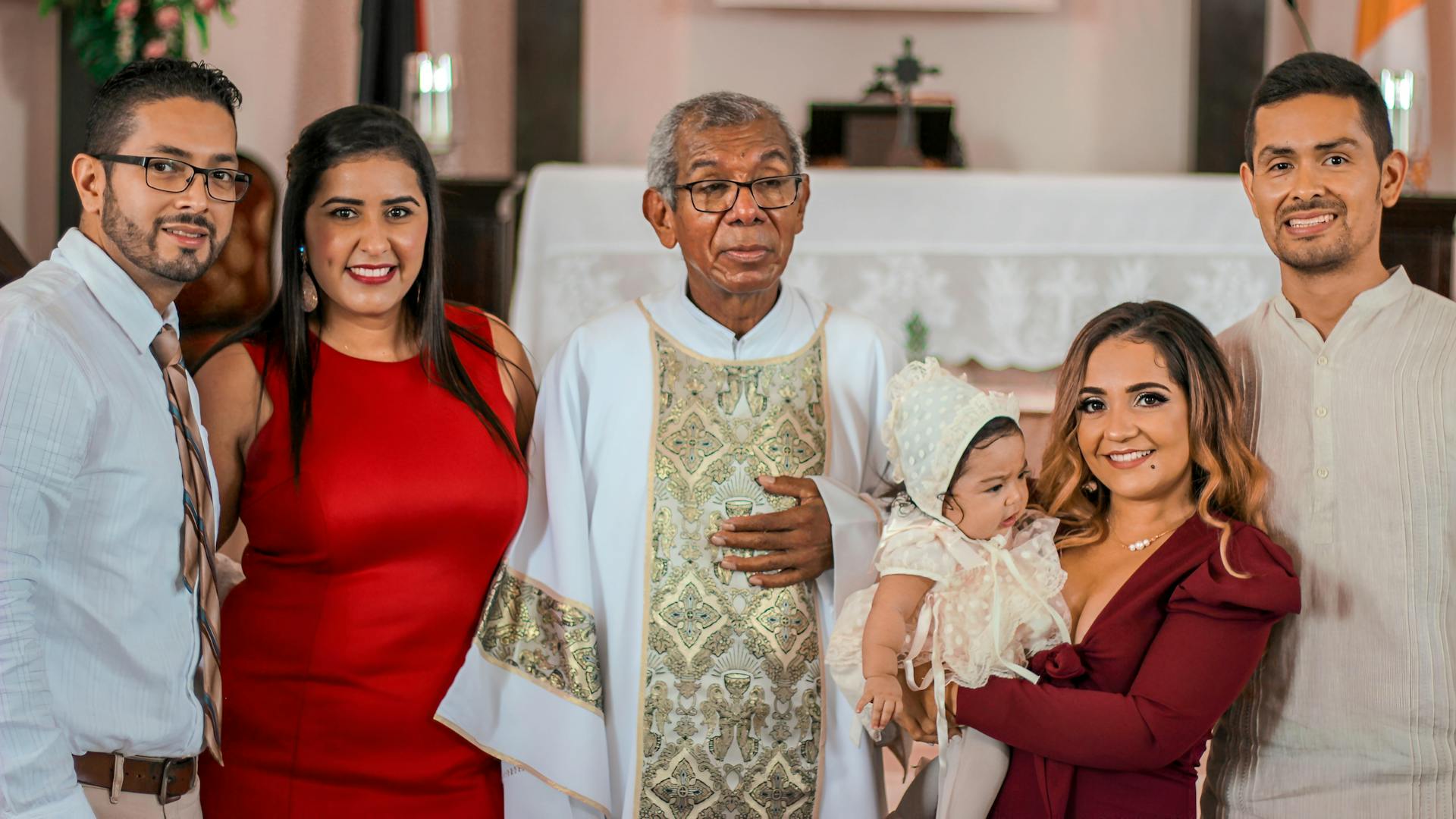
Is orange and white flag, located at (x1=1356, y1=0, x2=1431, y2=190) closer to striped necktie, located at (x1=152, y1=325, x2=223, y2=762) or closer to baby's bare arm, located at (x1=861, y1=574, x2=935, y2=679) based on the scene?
baby's bare arm, located at (x1=861, y1=574, x2=935, y2=679)

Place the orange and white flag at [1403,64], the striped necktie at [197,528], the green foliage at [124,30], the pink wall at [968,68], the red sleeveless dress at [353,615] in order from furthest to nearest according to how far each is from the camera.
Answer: the pink wall at [968,68] → the green foliage at [124,30] → the orange and white flag at [1403,64] → the red sleeveless dress at [353,615] → the striped necktie at [197,528]

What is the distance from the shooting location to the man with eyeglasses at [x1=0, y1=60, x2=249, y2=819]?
178 cm

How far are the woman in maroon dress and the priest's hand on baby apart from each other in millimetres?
413

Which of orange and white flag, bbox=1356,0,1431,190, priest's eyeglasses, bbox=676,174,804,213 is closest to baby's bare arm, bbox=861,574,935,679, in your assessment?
priest's eyeglasses, bbox=676,174,804,213

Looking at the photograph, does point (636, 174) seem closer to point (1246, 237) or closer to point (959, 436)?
point (1246, 237)

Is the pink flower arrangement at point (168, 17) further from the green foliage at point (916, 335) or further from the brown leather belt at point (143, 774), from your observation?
the brown leather belt at point (143, 774)

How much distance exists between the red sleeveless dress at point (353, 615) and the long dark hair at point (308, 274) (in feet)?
0.11

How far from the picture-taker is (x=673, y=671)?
243 centimetres

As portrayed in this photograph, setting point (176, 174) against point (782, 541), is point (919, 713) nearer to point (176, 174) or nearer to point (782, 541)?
point (782, 541)

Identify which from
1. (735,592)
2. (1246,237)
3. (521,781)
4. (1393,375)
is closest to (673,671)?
(735,592)

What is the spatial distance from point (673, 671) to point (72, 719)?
3.18 ft

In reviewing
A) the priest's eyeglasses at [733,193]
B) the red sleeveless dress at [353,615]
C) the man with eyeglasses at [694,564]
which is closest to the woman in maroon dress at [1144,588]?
the man with eyeglasses at [694,564]

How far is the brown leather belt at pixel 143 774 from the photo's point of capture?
1.94m

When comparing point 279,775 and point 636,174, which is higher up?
point 636,174
